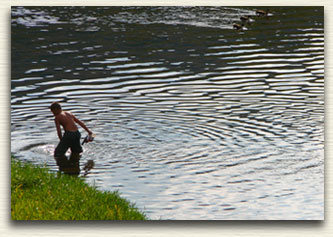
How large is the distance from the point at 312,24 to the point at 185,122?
3.39 meters

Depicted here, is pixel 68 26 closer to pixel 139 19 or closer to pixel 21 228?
pixel 139 19

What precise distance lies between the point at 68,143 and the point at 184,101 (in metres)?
3.27

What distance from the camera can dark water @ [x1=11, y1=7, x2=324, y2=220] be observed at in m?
13.6

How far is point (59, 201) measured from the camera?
12508mm

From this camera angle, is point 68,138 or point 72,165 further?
point 68,138

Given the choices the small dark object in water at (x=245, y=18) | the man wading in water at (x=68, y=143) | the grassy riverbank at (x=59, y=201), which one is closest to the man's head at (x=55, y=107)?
the man wading in water at (x=68, y=143)

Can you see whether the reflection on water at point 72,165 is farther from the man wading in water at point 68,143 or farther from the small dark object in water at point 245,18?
the small dark object in water at point 245,18

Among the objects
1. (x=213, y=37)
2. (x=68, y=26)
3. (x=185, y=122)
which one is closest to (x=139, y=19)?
(x=68, y=26)

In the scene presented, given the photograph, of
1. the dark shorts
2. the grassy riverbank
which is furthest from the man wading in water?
the grassy riverbank

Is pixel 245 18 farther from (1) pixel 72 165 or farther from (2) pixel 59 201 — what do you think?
(2) pixel 59 201

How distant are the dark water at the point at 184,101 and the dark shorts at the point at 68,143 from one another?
23 cm

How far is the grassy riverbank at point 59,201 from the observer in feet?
40.1

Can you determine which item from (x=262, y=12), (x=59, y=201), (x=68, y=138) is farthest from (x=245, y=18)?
(x=59, y=201)

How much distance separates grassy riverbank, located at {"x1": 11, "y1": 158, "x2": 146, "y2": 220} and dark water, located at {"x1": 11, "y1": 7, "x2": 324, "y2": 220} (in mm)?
590
